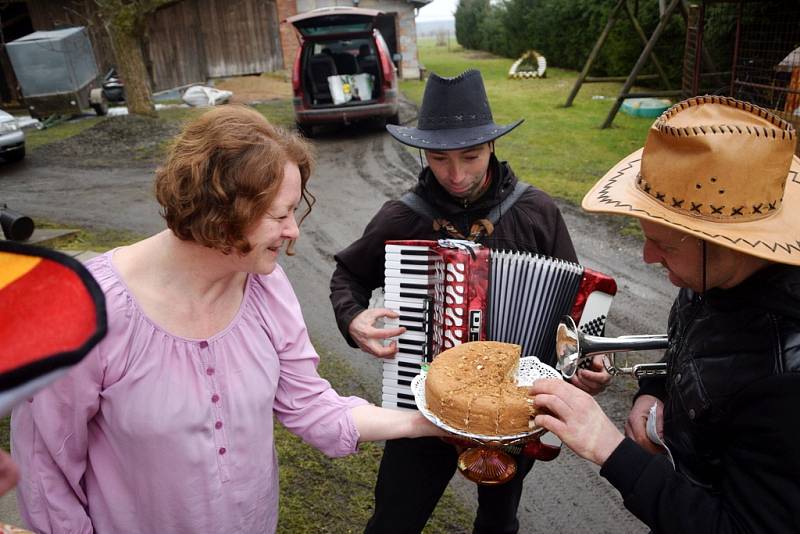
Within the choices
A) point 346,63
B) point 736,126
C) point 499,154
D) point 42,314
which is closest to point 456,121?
point 736,126

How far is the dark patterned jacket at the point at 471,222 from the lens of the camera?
2.71 m

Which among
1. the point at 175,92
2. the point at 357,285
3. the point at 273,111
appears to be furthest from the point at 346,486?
the point at 175,92

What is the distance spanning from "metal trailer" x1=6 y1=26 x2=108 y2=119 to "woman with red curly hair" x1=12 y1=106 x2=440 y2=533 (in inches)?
636

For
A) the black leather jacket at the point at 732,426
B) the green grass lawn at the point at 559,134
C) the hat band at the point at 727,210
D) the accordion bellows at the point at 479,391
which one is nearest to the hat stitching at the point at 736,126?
the hat band at the point at 727,210

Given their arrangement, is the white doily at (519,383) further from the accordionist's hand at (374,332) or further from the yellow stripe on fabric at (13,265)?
the yellow stripe on fabric at (13,265)

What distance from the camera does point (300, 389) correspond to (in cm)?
221

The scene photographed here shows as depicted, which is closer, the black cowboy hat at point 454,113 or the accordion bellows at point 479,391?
the accordion bellows at point 479,391

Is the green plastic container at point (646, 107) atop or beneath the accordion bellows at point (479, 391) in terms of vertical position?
beneath

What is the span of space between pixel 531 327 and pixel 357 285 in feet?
2.98

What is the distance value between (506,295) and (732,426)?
1071 millimetres

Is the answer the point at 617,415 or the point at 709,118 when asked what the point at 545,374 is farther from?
the point at 617,415

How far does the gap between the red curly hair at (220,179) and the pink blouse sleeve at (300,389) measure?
33cm

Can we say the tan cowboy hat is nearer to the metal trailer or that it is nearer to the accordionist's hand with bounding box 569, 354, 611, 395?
the accordionist's hand with bounding box 569, 354, 611, 395

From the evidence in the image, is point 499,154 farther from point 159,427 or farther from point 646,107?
point 159,427
